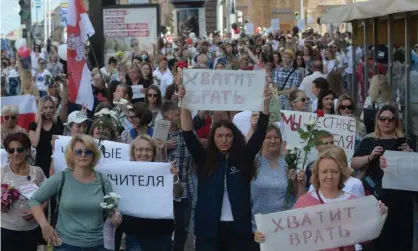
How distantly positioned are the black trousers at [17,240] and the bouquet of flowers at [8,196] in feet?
0.65

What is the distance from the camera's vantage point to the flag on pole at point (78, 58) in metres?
12.3

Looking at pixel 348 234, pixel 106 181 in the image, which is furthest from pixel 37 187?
pixel 348 234

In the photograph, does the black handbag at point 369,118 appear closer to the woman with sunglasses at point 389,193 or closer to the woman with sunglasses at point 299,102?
the woman with sunglasses at point 299,102

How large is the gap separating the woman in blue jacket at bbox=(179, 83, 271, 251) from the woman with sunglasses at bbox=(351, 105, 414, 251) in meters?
1.21

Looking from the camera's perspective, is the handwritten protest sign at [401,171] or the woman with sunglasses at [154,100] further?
the woman with sunglasses at [154,100]

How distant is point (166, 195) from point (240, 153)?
797 millimetres

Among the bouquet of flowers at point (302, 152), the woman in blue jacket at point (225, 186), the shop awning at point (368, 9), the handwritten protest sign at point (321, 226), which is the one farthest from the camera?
the shop awning at point (368, 9)

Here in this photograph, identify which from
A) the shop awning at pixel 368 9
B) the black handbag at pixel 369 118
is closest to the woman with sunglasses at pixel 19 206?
the black handbag at pixel 369 118

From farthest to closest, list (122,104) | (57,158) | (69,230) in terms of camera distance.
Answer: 1. (122,104)
2. (57,158)
3. (69,230)

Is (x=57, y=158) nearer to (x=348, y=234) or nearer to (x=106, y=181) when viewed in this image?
(x=106, y=181)

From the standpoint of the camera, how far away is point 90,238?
7.20 metres

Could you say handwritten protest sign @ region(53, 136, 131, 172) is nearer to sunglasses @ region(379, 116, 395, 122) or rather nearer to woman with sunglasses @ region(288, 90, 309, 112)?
sunglasses @ region(379, 116, 395, 122)

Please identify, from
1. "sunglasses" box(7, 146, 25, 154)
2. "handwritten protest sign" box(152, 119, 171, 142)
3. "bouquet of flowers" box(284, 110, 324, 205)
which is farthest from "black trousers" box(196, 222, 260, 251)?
"handwritten protest sign" box(152, 119, 171, 142)

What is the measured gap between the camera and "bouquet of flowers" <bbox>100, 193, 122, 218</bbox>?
7262 mm
